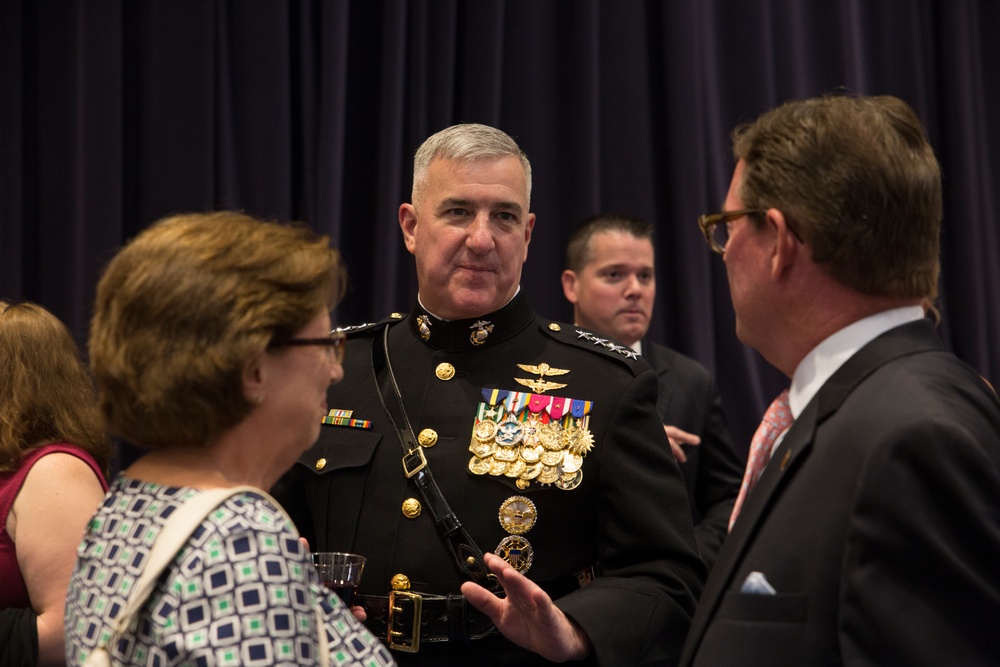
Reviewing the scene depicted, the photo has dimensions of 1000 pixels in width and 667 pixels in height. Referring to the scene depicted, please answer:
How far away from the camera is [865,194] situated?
138cm

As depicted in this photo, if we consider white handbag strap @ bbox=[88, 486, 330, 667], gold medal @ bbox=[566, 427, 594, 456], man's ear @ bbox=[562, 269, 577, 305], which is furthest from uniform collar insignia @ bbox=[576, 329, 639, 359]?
man's ear @ bbox=[562, 269, 577, 305]

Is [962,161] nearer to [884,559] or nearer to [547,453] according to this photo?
[547,453]

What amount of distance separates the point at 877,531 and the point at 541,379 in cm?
103

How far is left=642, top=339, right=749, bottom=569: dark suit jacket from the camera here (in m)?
3.47

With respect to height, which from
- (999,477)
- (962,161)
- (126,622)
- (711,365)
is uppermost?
(962,161)

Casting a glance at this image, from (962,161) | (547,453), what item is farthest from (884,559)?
(962,161)

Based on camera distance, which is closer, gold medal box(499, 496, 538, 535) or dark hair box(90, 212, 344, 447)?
dark hair box(90, 212, 344, 447)

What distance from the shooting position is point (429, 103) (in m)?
3.75

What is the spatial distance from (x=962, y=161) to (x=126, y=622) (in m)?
3.75

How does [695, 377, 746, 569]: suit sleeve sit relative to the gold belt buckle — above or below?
below

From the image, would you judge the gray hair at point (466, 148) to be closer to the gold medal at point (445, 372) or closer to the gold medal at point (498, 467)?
the gold medal at point (445, 372)

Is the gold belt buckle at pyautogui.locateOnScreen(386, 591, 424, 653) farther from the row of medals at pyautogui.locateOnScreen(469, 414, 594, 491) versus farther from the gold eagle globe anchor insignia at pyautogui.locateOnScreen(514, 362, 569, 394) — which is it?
the gold eagle globe anchor insignia at pyautogui.locateOnScreen(514, 362, 569, 394)

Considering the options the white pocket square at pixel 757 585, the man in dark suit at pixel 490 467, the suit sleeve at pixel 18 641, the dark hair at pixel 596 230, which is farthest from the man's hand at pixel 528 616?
the dark hair at pixel 596 230

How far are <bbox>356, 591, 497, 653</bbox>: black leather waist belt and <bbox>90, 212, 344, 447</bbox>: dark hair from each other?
815 mm
